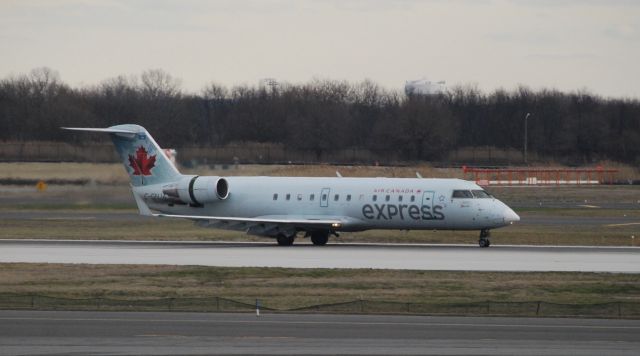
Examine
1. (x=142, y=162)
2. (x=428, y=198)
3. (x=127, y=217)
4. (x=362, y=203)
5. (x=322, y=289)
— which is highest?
(x=142, y=162)

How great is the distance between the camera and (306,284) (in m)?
35.7

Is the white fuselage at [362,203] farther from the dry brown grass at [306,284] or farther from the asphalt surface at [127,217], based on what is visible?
the asphalt surface at [127,217]

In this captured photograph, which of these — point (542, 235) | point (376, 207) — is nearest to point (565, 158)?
point (542, 235)

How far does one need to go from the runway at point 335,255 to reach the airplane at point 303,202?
3.14 ft

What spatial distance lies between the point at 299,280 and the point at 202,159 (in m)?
33.9

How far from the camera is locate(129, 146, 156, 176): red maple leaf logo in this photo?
53438 mm

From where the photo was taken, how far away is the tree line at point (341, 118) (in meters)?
91.1

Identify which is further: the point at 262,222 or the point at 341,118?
the point at 341,118

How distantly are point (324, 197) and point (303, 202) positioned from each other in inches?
36.8

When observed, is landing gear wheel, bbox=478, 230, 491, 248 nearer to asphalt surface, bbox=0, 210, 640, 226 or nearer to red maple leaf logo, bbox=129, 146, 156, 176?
asphalt surface, bbox=0, 210, 640, 226

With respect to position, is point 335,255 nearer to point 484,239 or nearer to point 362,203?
point 362,203

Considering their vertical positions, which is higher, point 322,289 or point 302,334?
point 302,334

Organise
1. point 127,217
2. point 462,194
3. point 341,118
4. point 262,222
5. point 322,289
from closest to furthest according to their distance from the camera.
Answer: point 322,289
point 462,194
point 262,222
point 127,217
point 341,118

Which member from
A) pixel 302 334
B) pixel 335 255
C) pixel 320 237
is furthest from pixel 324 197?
pixel 302 334
